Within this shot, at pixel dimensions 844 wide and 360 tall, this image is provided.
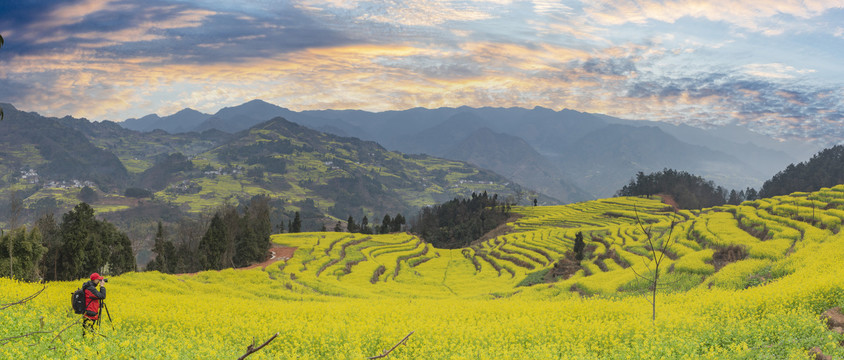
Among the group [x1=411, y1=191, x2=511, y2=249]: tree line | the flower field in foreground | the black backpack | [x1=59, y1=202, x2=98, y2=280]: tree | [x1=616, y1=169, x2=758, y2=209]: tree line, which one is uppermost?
the black backpack

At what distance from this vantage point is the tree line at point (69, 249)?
3846 cm

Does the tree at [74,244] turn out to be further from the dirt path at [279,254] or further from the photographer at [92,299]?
the photographer at [92,299]

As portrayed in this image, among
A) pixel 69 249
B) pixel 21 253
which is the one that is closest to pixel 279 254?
pixel 69 249

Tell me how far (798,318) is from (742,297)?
4.10 m

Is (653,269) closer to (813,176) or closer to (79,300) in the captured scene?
(79,300)

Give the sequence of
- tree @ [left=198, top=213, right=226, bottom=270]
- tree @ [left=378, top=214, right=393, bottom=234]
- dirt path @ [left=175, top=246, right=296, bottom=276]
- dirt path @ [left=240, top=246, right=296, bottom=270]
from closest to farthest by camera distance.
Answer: dirt path @ [left=175, top=246, right=296, bottom=276] < dirt path @ [left=240, top=246, right=296, bottom=270] < tree @ [left=198, top=213, right=226, bottom=270] < tree @ [left=378, top=214, right=393, bottom=234]

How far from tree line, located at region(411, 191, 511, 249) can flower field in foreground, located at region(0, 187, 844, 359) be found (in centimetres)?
6429

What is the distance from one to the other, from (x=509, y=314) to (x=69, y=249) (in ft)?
165

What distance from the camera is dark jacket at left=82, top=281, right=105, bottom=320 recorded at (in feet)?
46.4

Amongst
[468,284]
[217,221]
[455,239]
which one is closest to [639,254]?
[468,284]

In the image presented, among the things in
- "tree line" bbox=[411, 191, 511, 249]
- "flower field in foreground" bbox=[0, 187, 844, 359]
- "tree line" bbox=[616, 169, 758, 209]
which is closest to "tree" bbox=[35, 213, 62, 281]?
"flower field in foreground" bbox=[0, 187, 844, 359]

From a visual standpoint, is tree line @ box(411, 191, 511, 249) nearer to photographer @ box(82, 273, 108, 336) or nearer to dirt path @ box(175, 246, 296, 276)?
dirt path @ box(175, 246, 296, 276)

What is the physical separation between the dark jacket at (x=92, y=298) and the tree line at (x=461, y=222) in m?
90.3

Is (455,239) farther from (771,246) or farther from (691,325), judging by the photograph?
(691,325)
